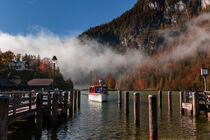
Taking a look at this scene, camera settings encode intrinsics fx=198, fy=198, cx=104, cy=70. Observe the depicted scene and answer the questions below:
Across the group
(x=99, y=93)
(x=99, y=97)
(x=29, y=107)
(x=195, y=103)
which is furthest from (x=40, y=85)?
(x=195, y=103)

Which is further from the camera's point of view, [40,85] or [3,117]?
[40,85]

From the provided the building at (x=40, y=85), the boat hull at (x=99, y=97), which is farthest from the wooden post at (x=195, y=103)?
the building at (x=40, y=85)

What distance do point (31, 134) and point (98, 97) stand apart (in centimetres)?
2908

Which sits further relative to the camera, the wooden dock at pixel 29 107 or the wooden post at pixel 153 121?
the wooden post at pixel 153 121

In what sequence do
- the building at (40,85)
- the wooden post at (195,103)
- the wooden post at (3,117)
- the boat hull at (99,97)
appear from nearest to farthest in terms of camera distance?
the wooden post at (3,117) → the wooden post at (195,103) → the boat hull at (99,97) → the building at (40,85)

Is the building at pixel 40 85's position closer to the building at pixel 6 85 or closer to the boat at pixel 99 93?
the building at pixel 6 85

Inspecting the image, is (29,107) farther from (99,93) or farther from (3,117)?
(99,93)

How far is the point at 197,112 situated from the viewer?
65.4 feet

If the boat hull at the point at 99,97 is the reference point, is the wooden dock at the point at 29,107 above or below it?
above

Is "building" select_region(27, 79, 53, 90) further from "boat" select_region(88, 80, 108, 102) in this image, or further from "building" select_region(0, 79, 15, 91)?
"boat" select_region(88, 80, 108, 102)

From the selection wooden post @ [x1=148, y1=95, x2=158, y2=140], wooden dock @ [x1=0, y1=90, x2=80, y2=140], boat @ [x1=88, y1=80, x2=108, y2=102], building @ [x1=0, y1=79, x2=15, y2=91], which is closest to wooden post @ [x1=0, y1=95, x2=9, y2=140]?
wooden dock @ [x1=0, y1=90, x2=80, y2=140]

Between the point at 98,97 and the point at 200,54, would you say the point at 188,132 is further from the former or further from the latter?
the point at 200,54

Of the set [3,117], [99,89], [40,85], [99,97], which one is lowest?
[99,97]

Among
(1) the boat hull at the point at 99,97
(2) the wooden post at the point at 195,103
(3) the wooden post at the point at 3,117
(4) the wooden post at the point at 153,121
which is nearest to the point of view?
(3) the wooden post at the point at 3,117
